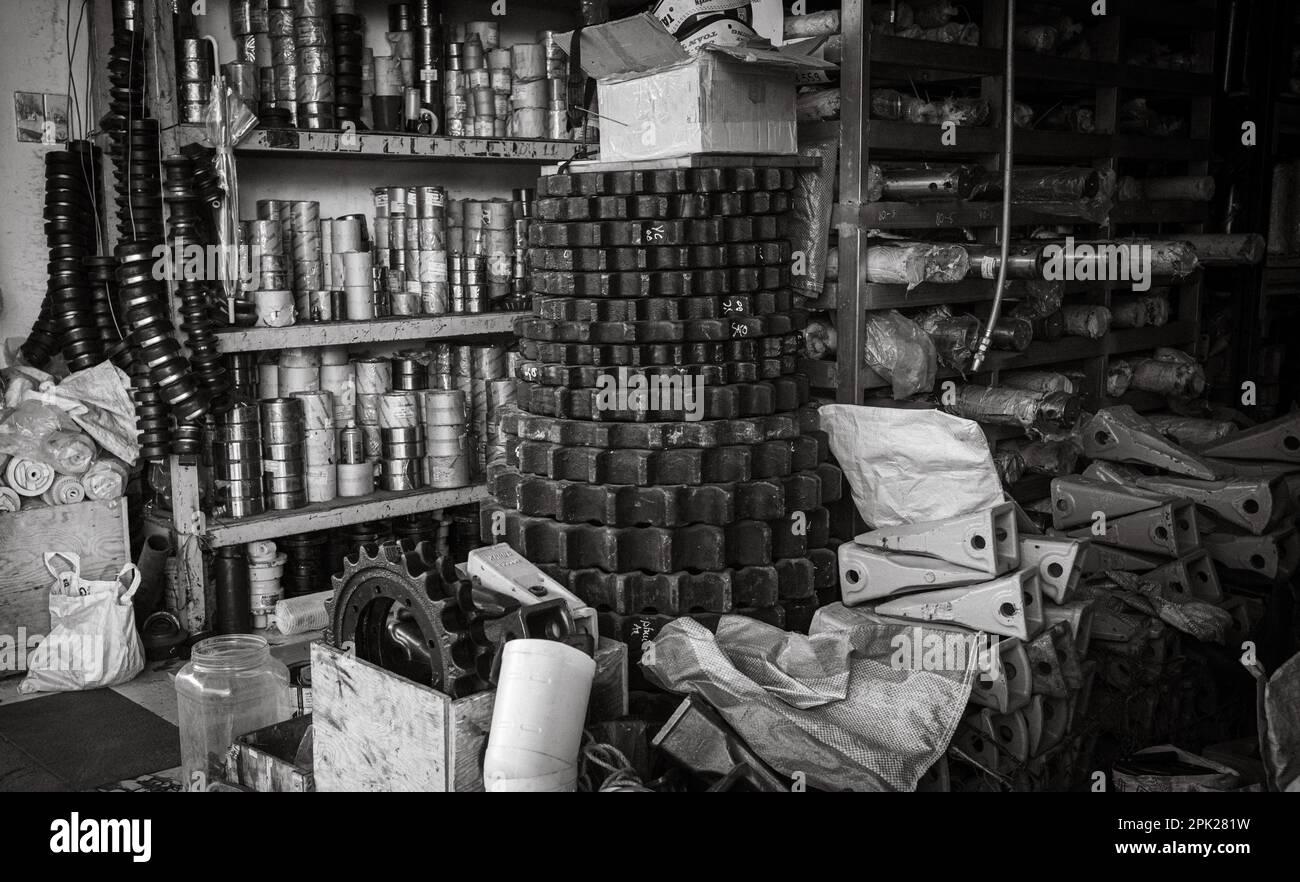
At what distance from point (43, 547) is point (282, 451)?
84 centimetres

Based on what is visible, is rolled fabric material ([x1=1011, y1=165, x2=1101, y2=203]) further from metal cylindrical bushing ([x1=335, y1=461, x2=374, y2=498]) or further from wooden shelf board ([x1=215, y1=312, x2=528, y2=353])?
metal cylindrical bushing ([x1=335, y1=461, x2=374, y2=498])

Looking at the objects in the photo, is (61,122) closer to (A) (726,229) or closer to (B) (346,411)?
(B) (346,411)

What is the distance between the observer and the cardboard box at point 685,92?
3.13m

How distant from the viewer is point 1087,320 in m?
4.12

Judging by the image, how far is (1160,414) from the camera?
4672mm

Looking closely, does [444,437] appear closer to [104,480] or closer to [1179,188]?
[104,480]

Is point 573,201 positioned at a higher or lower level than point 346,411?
higher

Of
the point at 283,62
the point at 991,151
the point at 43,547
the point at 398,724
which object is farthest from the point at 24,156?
the point at 991,151

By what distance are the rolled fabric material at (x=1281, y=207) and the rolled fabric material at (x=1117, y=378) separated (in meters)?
1.70

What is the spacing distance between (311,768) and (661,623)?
887mm

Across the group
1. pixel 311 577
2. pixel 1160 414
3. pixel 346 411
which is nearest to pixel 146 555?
pixel 311 577

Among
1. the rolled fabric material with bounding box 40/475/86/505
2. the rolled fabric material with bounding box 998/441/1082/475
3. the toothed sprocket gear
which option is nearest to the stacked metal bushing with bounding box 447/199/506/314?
the rolled fabric material with bounding box 40/475/86/505

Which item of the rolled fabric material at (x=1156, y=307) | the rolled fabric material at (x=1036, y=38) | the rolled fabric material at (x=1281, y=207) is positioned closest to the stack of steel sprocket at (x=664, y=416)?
the rolled fabric material at (x=1036, y=38)

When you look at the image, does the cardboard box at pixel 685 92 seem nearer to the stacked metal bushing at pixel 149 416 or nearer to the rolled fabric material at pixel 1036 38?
the rolled fabric material at pixel 1036 38
